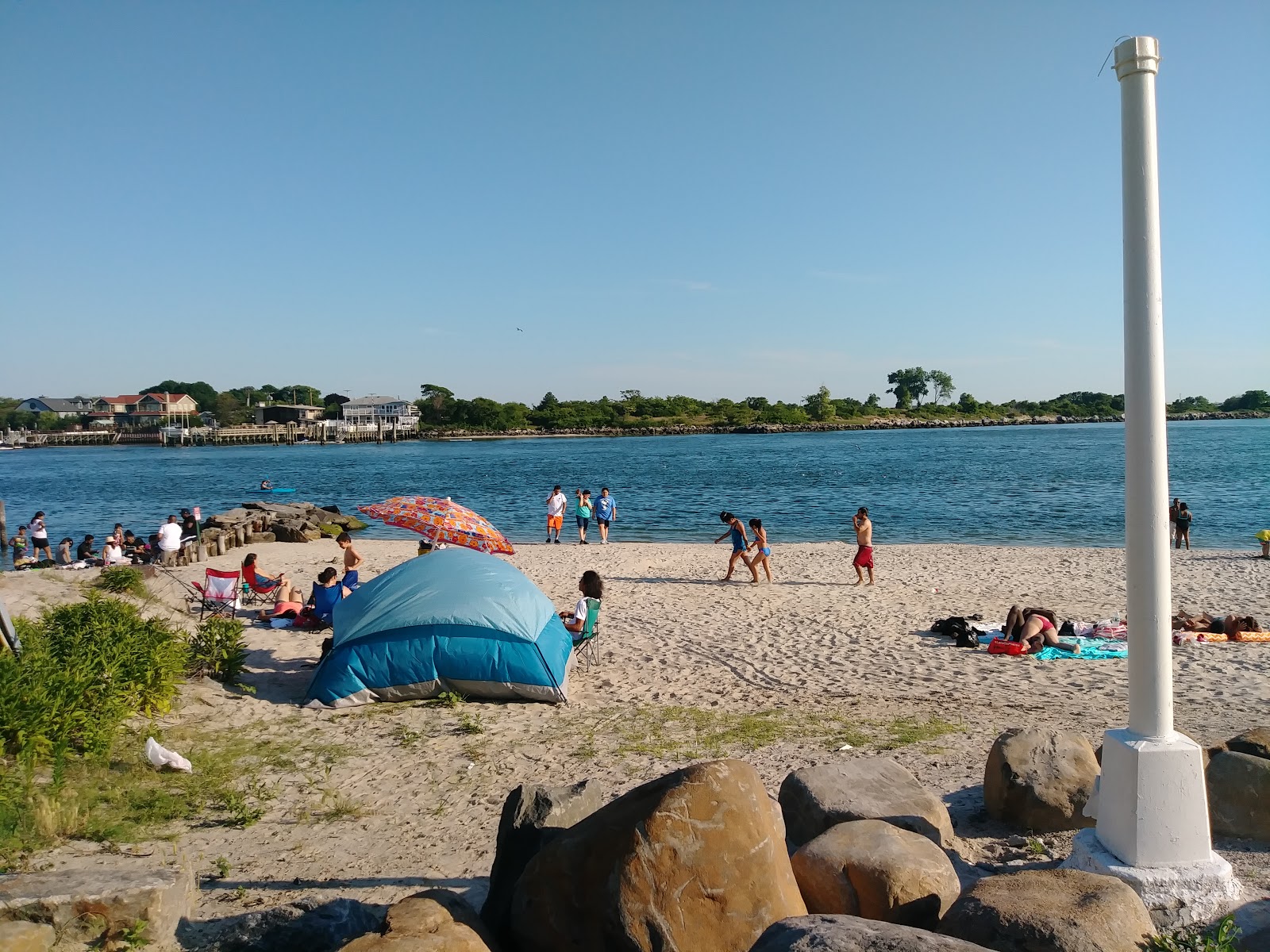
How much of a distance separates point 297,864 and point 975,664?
330 inches

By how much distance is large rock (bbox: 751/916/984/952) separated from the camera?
330cm

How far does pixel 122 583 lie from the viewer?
14.2 m

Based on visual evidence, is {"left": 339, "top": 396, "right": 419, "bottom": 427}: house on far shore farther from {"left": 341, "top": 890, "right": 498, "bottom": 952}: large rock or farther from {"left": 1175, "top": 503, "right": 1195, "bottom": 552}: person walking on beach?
{"left": 341, "top": 890, "right": 498, "bottom": 952}: large rock

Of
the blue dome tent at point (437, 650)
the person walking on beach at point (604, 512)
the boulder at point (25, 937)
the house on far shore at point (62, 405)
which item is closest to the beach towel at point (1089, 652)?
the blue dome tent at point (437, 650)

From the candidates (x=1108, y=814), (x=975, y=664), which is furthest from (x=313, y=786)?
(x=975, y=664)

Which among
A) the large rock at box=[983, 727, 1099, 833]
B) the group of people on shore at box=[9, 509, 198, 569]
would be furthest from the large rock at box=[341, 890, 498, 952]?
the group of people on shore at box=[9, 509, 198, 569]

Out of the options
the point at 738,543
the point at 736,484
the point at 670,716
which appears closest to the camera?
the point at 670,716

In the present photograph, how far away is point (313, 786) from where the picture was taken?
23.8 feet

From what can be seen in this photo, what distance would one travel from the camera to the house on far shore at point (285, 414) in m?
137

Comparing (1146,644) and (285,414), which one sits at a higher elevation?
(285,414)

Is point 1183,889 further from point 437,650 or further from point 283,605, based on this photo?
point 283,605

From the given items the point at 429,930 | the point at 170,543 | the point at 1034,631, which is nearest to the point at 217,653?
the point at 429,930

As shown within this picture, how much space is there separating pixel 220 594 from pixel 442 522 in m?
3.60

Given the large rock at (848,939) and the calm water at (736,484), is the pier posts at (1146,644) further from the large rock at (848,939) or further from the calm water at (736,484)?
the calm water at (736,484)
